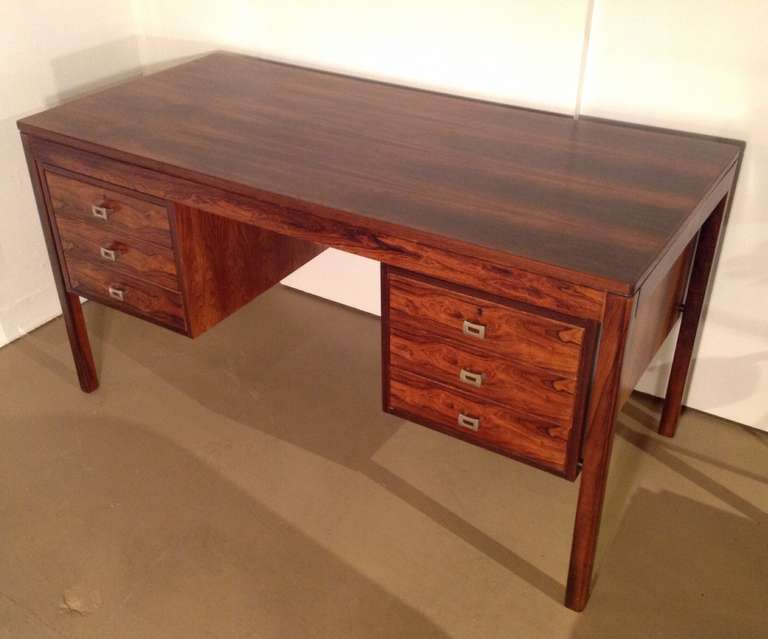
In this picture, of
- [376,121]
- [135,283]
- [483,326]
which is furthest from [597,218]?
[135,283]

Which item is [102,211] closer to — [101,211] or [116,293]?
[101,211]

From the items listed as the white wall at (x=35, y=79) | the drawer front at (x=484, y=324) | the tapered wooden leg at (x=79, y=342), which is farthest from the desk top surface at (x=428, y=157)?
the tapered wooden leg at (x=79, y=342)

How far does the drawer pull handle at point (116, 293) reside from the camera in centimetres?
188

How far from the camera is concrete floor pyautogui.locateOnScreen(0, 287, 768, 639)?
1574 millimetres

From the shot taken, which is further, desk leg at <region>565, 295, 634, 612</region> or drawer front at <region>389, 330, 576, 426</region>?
drawer front at <region>389, 330, 576, 426</region>

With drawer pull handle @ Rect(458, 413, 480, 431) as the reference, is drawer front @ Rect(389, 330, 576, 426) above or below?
above

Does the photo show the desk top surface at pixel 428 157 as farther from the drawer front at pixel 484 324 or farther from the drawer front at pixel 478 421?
the drawer front at pixel 478 421

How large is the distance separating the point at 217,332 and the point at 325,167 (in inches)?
36.2

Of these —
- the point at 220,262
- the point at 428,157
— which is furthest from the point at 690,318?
the point at 220,262

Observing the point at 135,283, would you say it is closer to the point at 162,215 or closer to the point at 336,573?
the point at 162,215

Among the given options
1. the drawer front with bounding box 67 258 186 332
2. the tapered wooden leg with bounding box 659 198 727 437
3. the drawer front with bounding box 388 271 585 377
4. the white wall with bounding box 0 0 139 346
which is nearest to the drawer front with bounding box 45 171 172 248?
the drawer front with bounding box 67 258 186 332

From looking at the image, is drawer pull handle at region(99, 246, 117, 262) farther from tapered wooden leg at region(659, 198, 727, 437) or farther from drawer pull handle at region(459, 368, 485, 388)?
tapered wooden leg at region(659, 198, 727, 437)

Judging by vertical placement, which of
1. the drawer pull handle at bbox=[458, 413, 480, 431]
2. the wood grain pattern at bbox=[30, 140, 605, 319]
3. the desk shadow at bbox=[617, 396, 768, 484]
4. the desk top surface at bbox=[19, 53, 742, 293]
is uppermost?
the desk top surface at bbox=[19, 53, 742, 293]

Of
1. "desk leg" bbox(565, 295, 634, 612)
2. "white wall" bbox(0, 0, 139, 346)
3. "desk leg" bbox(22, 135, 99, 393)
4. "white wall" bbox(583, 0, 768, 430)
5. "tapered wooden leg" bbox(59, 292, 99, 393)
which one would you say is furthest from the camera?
"white wall" bbox(0, 0, 139, 346)
